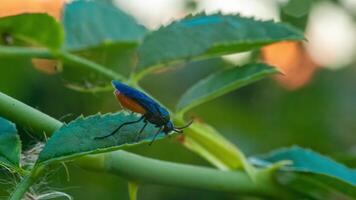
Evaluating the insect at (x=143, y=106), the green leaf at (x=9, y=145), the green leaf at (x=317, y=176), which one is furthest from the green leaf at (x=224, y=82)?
the green leaf at (x=9, y=145)

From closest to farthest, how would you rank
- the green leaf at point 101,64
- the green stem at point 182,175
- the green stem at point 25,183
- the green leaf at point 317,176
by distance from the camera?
the green stem at point 25,183 → the green stem at point 182,175 → the green leaf at point 317,176 → the green leaf at point 101,64

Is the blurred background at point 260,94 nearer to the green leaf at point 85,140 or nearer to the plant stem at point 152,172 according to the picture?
the plant stem at point 152,172

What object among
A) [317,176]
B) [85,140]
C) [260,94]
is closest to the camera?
[85,140]

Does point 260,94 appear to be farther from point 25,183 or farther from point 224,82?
point 25,183

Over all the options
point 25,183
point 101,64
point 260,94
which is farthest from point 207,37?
point 260,94

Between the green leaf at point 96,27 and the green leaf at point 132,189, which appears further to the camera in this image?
the green leaf at point 96,27

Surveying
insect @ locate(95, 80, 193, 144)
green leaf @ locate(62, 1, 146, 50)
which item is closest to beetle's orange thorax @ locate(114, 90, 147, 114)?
insect @ locate(95, 80, 193, 144)

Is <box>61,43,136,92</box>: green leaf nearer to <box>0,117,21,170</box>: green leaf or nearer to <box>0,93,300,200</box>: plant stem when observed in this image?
<box>0,93,300,200</box>: plant stem
